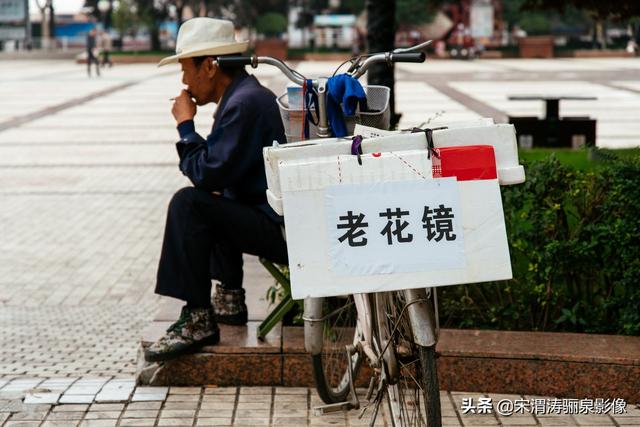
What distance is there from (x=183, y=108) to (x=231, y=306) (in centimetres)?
96

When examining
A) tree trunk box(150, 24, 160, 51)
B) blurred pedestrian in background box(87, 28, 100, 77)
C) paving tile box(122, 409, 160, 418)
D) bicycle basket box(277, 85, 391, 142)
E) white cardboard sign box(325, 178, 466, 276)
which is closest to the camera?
white cardboard sign box(325, 178, 466, 276)

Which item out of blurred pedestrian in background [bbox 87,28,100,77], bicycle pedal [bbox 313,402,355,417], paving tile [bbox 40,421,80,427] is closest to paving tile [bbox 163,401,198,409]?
paving tile [bbox 40,421,80,427]

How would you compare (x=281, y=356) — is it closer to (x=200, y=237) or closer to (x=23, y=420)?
(x=200, y=237)

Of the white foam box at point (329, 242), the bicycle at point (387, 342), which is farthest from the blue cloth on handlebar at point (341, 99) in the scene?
the white foam box at point (329, 242)

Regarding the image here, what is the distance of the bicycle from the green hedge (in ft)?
3.12

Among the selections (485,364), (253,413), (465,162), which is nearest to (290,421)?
(253,413)

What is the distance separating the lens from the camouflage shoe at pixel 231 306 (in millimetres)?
4816

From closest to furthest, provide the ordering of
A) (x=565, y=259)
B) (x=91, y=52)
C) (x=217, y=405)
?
(x=217, y=405) < (x=565, y=259) < (x=91, y=52)

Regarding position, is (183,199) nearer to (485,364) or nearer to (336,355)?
(336,355)

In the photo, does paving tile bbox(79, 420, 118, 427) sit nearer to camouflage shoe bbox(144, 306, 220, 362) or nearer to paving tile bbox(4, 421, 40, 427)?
paving tile bbox(4, 421, 40, 427)

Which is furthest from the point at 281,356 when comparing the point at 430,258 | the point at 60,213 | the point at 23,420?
the point at 60,213

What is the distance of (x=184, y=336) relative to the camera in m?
4.46

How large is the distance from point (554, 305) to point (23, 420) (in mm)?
2321

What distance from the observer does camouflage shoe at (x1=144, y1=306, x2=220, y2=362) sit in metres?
4.45
